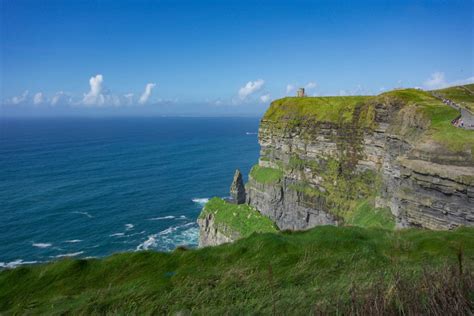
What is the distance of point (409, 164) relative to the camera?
2741cm

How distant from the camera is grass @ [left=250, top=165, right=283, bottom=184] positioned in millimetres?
57438

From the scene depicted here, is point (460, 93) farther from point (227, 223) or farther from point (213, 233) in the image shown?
point (213, 233)

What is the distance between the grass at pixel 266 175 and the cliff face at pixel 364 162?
0.24 meters

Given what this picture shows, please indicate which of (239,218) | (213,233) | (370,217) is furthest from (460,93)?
(213,233)

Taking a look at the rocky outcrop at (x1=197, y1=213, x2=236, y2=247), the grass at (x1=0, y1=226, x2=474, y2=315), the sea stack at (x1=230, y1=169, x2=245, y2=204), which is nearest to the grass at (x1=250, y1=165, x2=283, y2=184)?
the sea stack at (x1=230, y1=169, x2=245, y2=204)

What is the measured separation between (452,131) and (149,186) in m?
69.5

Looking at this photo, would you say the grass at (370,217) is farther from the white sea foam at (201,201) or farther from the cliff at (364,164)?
the white sea foam at (201,201)

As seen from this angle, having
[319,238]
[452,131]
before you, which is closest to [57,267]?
[319,238]

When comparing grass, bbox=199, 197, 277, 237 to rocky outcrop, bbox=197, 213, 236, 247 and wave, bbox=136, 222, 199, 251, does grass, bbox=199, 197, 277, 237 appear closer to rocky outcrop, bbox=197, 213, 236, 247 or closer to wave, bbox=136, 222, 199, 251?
rocky outcrop, bbox=197, 213, 236, 247

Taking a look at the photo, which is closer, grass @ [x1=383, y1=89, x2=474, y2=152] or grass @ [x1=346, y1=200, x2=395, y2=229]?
grass @ [x1=383, y1=89, x2=474, y2=152]

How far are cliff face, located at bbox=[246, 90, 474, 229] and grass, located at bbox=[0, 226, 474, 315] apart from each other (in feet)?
36.7

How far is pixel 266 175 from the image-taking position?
5956cm

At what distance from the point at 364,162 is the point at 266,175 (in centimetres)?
1972

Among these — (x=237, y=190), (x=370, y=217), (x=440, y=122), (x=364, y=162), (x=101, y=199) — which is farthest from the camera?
(x=101, y=199)
